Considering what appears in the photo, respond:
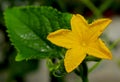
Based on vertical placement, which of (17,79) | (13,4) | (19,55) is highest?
(19,55)

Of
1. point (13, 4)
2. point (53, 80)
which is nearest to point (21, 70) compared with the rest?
point (13, 4)

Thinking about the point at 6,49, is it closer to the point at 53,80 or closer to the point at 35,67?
the point at 35,67

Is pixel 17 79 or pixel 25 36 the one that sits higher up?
pixel 25 36
